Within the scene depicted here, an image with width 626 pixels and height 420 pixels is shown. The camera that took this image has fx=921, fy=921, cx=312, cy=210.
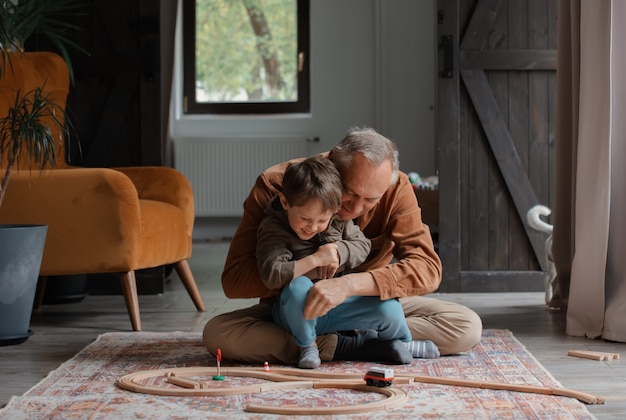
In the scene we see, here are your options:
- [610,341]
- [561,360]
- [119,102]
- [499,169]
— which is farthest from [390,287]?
[119,102]

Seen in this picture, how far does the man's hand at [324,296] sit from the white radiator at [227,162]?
525 centimetres

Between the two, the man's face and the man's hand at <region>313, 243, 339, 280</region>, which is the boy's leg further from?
the man's face

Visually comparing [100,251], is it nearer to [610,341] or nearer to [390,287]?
[390,287]

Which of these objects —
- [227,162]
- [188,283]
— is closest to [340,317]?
[188,283]

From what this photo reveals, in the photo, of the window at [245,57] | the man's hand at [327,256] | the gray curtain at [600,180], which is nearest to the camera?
the man's hand at [327,256]

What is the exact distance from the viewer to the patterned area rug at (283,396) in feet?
6.72

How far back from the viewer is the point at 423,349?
2.69 m

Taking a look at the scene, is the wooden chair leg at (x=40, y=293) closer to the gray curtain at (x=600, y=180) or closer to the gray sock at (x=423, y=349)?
the gray sock at (x=423, y=349)

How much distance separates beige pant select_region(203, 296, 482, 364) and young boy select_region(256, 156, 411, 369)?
0.06 m

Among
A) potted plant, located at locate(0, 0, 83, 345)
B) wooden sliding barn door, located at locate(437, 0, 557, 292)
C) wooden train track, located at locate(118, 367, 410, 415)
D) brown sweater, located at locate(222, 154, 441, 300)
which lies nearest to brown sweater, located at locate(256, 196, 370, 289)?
brown sweater, located at locate(222, 154, 441, 300)

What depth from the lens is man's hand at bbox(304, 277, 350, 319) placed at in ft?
7.91

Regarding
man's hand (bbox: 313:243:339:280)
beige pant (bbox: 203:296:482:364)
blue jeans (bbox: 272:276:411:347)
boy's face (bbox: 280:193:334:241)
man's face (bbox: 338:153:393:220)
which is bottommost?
beige pant (bbox: 203:296:482:364)

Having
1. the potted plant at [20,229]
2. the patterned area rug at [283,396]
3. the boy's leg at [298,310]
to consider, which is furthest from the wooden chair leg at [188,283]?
the boy's leg at [298,310]

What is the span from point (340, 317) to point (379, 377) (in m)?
0.39
